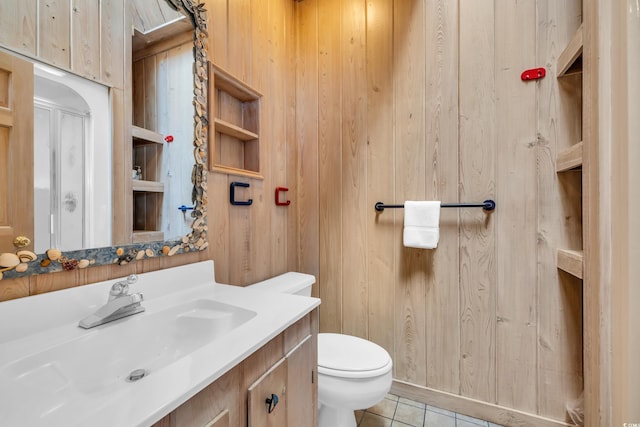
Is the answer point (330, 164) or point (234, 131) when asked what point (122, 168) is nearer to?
point (234, 131)

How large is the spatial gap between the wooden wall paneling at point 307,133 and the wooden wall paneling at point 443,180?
0.69 metres

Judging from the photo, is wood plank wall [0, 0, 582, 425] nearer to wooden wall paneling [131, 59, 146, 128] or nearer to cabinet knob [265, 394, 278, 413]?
wooden wall paneling [131, 59, 146, 128]

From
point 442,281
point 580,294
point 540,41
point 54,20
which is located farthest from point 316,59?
point 580,294

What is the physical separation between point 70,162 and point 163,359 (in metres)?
0.60

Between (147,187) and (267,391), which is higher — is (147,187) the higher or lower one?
the higher one

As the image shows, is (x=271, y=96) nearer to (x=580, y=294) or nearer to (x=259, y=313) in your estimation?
(x=259, y=313)

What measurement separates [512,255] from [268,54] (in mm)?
1700

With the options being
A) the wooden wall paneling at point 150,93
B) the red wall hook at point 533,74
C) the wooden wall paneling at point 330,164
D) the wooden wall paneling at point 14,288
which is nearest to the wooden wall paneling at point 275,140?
the wooden wall paneling at point 330,164

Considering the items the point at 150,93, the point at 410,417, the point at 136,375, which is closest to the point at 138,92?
the point at 150,93

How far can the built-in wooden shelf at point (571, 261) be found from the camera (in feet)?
3.56

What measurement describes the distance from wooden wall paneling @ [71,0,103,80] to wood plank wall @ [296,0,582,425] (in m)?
1.17

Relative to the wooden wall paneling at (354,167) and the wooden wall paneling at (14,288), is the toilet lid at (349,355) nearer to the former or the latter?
the wooden wall paneling at (354,167)

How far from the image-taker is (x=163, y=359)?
77 centimetres

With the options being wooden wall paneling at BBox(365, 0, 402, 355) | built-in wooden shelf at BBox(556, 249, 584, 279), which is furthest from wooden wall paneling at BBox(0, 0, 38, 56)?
built-in wooden shelf at BBox(556, 249, 584, 279)
